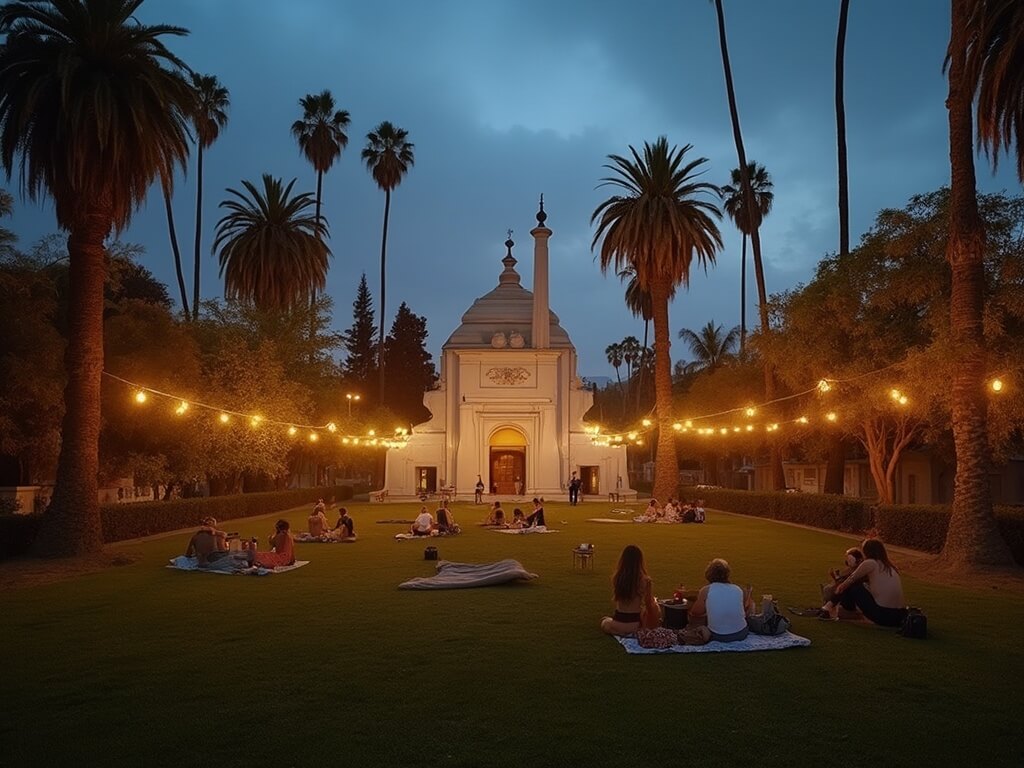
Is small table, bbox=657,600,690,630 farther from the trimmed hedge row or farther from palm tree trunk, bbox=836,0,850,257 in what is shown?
palm tree trunk, bbox=836,0,850,257

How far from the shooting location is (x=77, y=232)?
1945 cm

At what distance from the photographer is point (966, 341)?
17.1 meters

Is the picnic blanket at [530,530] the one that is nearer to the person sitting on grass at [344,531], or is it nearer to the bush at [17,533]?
the person sitting on grass at [344,531]

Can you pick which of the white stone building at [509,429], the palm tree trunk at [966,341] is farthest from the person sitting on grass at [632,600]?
the white stone building at [509,429]


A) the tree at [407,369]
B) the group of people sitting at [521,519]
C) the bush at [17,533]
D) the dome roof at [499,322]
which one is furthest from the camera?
the tree at [407,369]

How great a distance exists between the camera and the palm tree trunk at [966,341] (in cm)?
1678

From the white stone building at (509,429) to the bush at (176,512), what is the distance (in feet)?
38.8

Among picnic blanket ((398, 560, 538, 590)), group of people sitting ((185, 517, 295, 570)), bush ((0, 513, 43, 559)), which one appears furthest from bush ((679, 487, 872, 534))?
bush ((0, 513, 43, 559))

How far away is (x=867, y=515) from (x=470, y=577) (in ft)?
55.5

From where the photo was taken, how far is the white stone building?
5331 centimetres

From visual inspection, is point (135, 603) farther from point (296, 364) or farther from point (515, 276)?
point (515, 276)

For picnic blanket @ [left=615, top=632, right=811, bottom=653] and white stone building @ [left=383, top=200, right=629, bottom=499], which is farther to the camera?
white stone building @ [left=383, top=200, right=629, bottom=499]

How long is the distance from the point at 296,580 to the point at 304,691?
27.2ft

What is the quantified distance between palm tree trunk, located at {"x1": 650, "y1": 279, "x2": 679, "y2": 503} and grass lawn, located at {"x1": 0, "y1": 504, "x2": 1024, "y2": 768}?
22960mm
